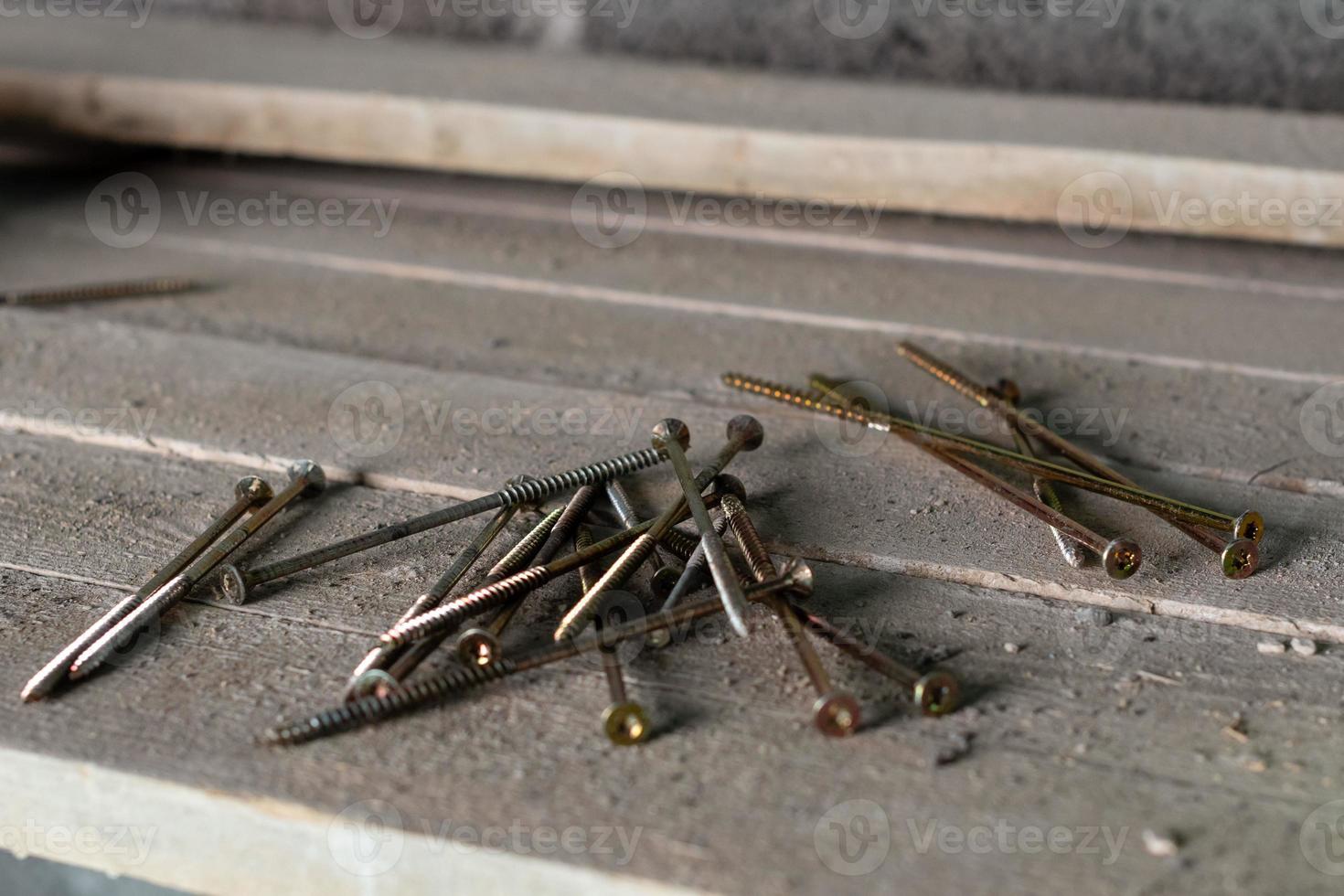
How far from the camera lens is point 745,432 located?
4.45 feet

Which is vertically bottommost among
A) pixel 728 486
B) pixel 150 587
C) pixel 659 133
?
pixel 150 587

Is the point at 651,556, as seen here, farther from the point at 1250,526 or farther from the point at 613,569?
the point at 1250,526

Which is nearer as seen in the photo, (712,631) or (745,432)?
(712,631)

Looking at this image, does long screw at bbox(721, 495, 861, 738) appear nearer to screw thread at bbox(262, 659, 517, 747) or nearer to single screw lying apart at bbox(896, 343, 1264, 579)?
screw thread at bbox(262, 659, 517, 747)

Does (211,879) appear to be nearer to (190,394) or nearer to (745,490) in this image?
(745,490)

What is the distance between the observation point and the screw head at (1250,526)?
1188 millimetres

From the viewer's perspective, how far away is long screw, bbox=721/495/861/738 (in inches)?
37.3

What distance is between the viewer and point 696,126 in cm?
205

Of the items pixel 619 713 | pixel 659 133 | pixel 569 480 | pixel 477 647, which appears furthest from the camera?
pixel 659 133

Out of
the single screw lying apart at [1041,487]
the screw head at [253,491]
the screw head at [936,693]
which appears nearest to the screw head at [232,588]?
the screw head at [253,491]

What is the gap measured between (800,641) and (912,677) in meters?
0.09

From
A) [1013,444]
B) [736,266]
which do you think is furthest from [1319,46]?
[1013,444]

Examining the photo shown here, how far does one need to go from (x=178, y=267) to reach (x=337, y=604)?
1.14 metres

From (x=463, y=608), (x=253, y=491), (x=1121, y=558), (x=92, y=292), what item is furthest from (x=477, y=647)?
(x=92, y=292)
